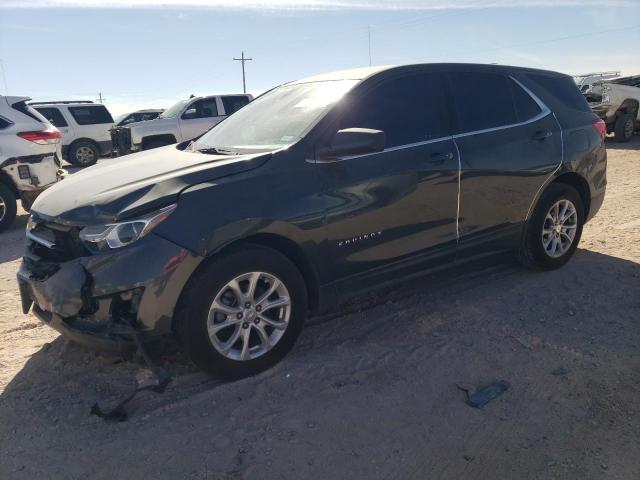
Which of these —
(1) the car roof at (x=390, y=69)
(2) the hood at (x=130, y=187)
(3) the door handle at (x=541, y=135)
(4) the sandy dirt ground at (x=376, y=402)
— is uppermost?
(1) the car roof at (x=390, y=69)

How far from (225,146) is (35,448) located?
2231 millimetres

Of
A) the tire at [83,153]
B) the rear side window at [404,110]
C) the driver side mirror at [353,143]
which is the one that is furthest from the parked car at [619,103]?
the tire at [83,153]

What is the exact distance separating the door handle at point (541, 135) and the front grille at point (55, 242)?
3.58 metres

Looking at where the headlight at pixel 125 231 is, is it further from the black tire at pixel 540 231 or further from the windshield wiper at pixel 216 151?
the black tire at pixel 540 231

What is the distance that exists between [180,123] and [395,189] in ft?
40.8

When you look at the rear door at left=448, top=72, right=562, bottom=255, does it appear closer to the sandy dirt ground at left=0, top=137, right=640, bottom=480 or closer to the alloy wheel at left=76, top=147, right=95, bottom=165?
the sandy dirt ground at left=0, top=137, right=640, bottom=480

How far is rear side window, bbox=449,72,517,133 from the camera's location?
418 centimetres

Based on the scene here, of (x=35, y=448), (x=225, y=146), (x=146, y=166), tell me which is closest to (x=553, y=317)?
(x=225, y=146)

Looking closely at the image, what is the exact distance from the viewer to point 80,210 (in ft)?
9.93

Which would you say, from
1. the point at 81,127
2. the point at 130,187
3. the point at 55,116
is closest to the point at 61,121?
the point at 55,116

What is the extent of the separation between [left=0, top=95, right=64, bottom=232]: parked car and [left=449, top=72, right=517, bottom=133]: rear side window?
19.8 feet

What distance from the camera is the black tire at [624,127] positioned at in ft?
49.2

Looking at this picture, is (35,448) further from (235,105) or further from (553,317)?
(235,105)

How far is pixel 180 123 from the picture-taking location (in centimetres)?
1495
